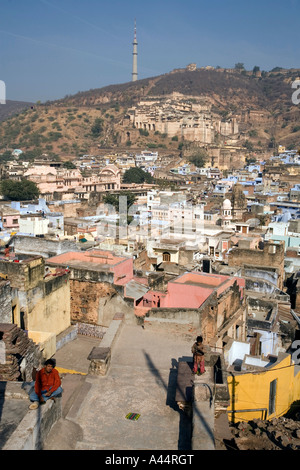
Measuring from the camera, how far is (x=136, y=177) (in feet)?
150

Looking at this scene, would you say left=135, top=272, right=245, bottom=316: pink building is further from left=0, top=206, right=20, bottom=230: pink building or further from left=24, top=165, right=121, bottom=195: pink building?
left=24, top=165, right=121, bottom=195: pink building

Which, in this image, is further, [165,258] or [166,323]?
[165,258]

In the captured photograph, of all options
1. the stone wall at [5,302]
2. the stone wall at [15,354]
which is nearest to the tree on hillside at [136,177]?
the stone wall at [5,302]

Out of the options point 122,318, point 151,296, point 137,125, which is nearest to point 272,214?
point 151,296

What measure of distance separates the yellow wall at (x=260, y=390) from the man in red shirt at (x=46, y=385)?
2646 millimetres

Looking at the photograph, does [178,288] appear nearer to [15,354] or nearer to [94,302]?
[94,302]

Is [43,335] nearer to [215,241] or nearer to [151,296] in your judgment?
[151,296]

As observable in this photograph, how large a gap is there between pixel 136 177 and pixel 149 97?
47985mm

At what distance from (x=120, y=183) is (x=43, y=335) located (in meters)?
38.1

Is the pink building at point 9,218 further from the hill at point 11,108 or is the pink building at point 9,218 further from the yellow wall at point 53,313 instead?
the hill at point 11,108

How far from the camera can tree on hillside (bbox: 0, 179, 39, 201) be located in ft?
110

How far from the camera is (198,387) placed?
422 centimetres

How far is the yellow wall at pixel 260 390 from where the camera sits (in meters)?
5.93
